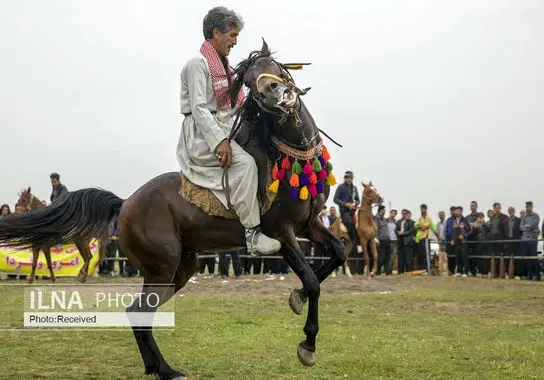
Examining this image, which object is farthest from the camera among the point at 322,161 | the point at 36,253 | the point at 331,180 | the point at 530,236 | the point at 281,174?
the point at 530,236

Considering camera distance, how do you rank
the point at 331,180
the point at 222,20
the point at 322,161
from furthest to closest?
the point at 222,20 < the point at 331,180 < the point at 322,161

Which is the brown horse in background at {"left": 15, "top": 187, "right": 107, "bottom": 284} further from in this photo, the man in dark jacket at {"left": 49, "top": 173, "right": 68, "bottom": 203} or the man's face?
the man's face

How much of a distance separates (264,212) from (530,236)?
17628 millimetres

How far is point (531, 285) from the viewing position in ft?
63.8

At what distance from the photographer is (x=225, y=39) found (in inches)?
288

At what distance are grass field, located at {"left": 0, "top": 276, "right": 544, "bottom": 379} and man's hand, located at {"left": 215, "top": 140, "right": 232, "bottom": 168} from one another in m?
2.22

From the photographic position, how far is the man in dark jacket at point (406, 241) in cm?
2605

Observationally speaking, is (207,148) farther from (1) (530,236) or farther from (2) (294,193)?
(1) (530,236)

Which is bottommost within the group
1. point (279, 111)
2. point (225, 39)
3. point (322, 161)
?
point (322, 161)

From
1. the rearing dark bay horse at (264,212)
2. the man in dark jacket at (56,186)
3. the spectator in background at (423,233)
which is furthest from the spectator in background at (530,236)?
the rearing dark bay horse at (264,212)

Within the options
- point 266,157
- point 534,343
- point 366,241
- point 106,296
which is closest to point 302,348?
point 266,157

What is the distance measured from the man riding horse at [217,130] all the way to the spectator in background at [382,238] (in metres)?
19.4

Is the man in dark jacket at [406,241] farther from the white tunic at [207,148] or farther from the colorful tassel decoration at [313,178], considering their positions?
the colorful tassel decoration at [313,178]

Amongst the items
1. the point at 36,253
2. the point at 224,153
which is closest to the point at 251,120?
the point at 224,153
